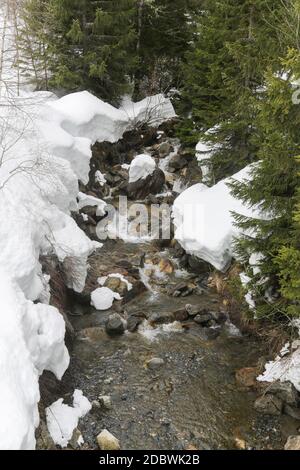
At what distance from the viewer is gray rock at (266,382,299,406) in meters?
7.59

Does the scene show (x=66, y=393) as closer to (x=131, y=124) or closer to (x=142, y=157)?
(x=142, y=157)

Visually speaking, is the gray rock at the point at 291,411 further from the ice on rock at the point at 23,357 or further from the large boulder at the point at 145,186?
the large boulder at the point at 145,186

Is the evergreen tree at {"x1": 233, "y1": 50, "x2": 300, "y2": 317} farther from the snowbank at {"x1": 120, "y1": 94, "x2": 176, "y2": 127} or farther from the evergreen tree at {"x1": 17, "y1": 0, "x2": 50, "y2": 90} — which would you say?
the snowbank at {"x1": 120, "y1": 94, "x2": 176, "y2": 127}

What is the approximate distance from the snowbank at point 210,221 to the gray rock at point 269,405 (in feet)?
12.9

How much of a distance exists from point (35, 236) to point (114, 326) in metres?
2.92

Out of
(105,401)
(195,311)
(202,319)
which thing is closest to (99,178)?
(195,311)

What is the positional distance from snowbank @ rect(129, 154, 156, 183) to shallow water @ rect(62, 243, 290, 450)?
693cm

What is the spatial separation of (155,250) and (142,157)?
4.38 meters

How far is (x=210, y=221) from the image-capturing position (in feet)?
38.9

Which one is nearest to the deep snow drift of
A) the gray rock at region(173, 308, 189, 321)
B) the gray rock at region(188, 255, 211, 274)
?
the gray rock at region(173, 308, 189, 321)

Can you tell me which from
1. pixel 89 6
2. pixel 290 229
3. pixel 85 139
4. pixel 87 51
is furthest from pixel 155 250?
pixel 89 6

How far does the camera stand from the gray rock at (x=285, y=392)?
7.59 meters

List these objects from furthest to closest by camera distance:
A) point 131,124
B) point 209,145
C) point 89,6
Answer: point 131,124 → point 89,6 → point 209,145
